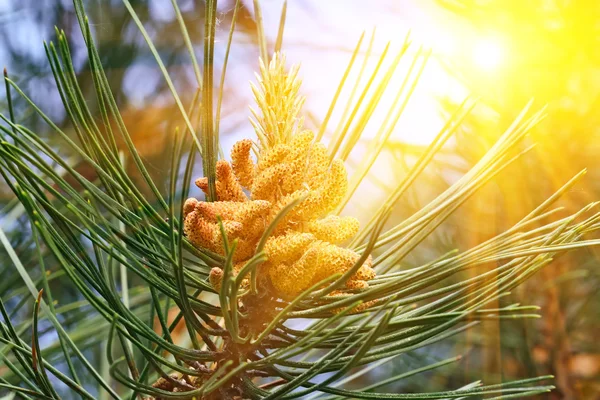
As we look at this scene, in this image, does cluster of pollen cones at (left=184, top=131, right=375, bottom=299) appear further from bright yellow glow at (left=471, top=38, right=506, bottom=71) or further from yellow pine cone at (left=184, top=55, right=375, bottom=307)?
bright yellow glow at (left=471, top=38, right=506, bottom=71)

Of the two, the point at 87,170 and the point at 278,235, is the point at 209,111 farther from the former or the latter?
the point at 87,170

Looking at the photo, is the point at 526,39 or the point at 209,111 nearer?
the point at 209,111

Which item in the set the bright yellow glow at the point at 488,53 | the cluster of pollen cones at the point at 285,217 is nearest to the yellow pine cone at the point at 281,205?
the cluster of pollen cones at the point at 285,217

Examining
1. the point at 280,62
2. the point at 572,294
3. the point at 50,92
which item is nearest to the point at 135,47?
the point at 50,92

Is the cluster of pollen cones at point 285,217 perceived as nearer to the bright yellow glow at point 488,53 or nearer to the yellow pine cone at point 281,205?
the yellow pine cone at point 281,205

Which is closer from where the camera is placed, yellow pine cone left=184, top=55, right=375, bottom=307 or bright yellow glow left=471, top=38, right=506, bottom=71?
yellow pine cone left=184, top=55, right=375, bottom=307

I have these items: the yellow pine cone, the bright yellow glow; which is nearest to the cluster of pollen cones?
the yellow pine cone

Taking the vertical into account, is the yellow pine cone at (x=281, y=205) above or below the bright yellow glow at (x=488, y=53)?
below

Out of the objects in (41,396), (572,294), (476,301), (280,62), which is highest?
(572,294)
